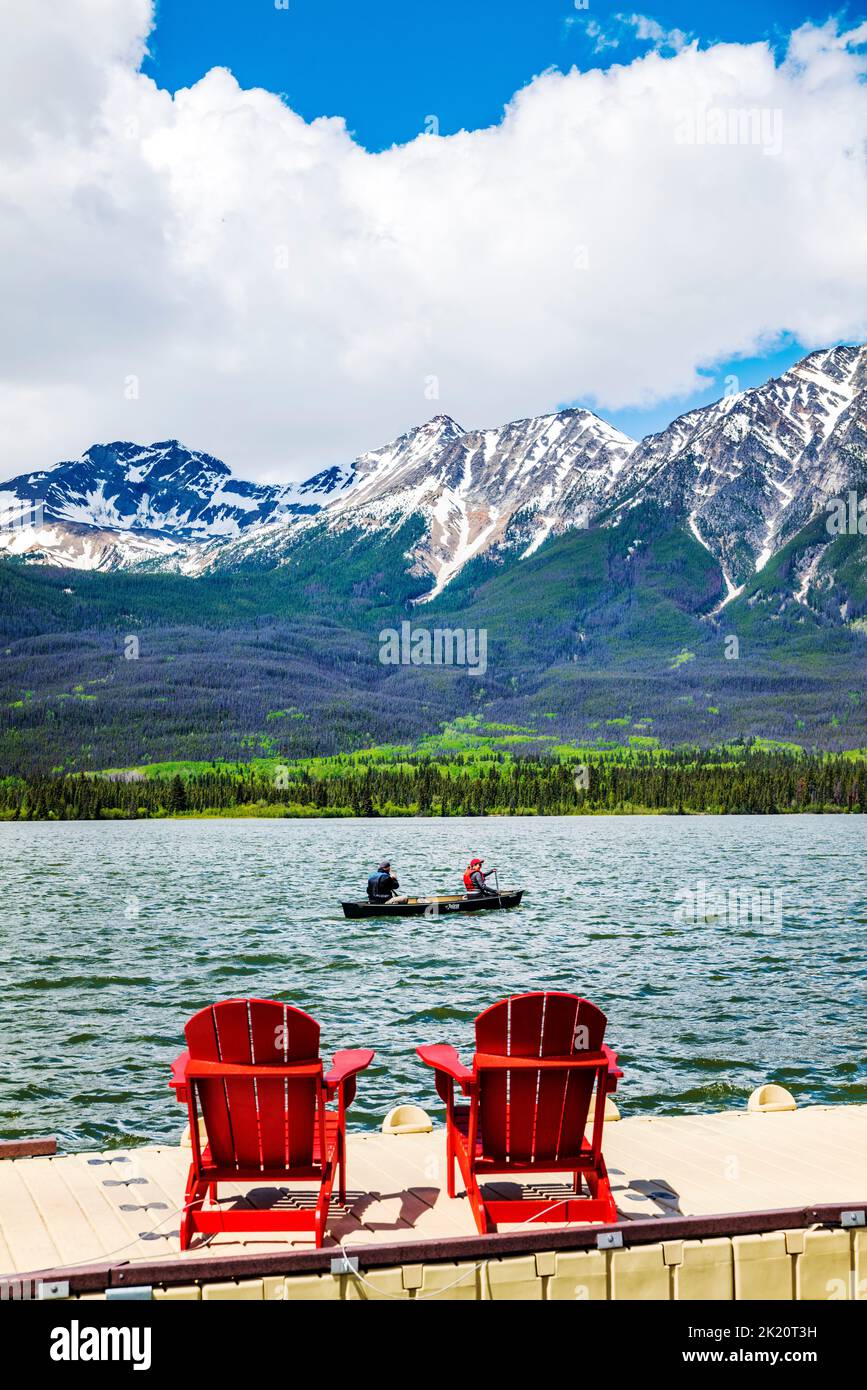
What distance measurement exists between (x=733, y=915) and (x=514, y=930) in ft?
40.3

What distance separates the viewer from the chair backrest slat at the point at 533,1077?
10.5m

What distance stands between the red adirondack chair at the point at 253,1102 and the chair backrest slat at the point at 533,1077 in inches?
58.9

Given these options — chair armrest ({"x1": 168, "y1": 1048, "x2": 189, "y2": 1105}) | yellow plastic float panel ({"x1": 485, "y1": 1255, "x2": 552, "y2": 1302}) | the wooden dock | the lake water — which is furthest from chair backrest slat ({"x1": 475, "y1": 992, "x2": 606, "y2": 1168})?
the lake water

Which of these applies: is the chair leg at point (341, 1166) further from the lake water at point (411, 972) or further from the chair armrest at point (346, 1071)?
the lake water at point (411, 972)

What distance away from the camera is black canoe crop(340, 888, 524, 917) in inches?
2156

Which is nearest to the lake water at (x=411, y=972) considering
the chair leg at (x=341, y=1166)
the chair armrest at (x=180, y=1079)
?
the chair leg at (x=341, y=1166)

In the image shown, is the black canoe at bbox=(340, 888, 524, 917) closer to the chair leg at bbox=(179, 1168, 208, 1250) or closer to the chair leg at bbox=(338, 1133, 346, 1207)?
the chair leg at bbox=(338, 1133, 346, 1207)

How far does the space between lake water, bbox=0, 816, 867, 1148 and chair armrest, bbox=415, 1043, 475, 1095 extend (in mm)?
8556

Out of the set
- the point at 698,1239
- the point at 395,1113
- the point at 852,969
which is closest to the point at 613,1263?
the point at 698,1239

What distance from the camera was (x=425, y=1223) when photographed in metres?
10.6

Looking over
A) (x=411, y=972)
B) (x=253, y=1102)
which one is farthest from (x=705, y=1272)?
(x=411, y=972)
